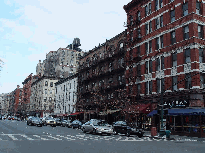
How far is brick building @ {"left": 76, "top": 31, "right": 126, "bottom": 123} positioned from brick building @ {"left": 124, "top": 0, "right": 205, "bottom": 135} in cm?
284

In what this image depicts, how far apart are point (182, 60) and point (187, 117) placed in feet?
23.3

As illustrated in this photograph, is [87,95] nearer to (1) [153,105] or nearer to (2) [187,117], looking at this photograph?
(1) [153,105]

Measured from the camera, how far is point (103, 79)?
5138 cm

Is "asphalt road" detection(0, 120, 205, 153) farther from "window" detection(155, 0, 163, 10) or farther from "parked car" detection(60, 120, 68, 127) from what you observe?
"parked car" detection(60, 120, 68, 127)

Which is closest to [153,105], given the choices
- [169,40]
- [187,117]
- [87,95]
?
[187,117]

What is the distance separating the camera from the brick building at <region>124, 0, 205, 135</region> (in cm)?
3059

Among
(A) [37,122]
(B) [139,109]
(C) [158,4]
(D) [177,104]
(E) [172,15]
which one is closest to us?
(D) [177,104]

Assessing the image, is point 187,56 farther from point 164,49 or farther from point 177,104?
point 177,104

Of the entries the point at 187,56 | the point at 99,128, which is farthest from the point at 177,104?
the point at 99,128

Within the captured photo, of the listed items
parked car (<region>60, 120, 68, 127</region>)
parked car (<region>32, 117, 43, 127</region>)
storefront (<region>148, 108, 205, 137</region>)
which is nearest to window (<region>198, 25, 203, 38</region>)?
storefront (<region>148, 108, 205, 137</region>)

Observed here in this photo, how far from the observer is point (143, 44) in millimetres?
40094

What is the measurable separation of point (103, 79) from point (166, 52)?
19.2 metres

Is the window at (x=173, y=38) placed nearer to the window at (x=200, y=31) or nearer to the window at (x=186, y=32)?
the window at (x=186, y=32)

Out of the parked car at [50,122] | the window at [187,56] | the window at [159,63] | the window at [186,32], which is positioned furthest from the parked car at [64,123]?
the window at [186,32]
